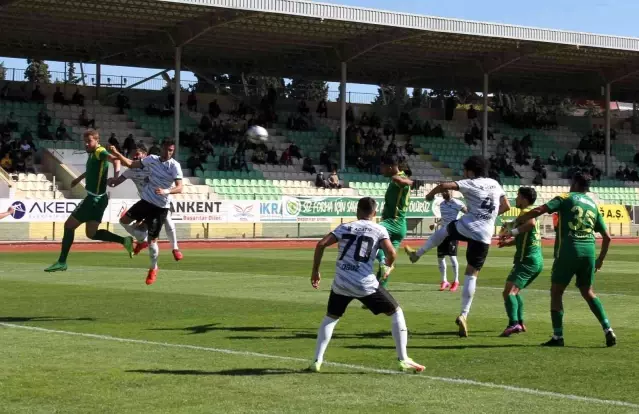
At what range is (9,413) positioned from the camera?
8.48 metres

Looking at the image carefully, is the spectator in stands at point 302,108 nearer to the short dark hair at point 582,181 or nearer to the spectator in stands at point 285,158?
the spectator in stands at point 285,158

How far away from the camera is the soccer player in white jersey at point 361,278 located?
1030cm

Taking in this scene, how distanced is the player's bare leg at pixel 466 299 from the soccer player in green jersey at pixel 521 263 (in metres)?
0.43

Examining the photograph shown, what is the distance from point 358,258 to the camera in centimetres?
1030

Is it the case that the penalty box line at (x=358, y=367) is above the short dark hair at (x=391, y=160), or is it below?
below

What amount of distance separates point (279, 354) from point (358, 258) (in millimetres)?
1899

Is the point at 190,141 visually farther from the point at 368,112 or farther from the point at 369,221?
the point at 369,221

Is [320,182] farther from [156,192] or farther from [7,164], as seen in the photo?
[156,192]

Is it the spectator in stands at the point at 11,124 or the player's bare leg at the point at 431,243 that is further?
the spectator in stands at the point at 11,124

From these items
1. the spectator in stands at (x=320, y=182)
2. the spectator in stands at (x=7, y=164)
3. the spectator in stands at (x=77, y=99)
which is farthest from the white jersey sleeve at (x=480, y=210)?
the spectator in stands at (x=77, y=99)

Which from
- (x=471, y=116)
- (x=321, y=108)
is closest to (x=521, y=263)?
(x=321, y=108)

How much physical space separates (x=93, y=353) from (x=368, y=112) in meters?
48.8

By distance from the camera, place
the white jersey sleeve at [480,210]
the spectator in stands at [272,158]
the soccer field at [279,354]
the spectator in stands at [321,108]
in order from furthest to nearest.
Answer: the spectator in stands at [321,108] → the spectator in stands at [272,158] → the white jersey sleeve at [480,210] → the soccer field at [279,354]

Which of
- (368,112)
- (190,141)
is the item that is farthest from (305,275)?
(368,112)
